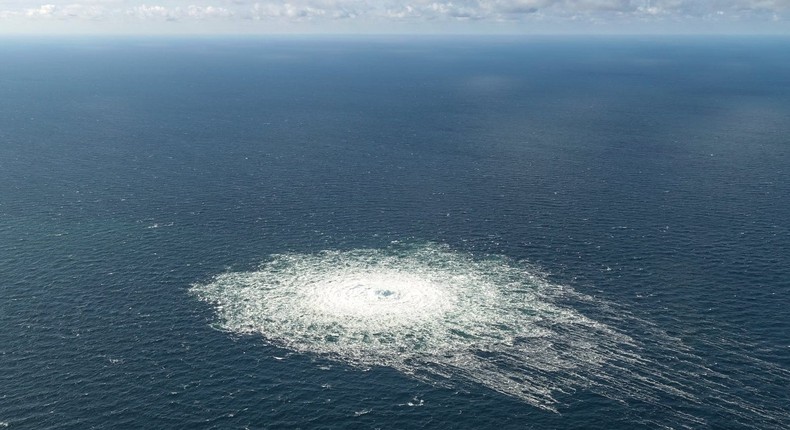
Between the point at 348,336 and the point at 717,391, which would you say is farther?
the point at 348,336

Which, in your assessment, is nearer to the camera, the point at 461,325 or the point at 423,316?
the point at 461,325

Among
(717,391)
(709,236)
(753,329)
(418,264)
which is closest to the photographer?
(717,391)

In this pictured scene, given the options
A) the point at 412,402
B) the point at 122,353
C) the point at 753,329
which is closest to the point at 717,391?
the point at 753,329

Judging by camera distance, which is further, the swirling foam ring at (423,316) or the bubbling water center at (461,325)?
the swirling foam ring at (423,316)

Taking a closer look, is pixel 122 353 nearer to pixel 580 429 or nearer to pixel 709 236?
pixel 580 429

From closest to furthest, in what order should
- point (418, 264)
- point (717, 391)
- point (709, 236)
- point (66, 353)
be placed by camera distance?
point (717, 391)
point (66, 353)
point (418, 264)
point (709, 236)

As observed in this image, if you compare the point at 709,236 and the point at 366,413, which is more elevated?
the point at 709,236

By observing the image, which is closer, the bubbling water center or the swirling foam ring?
the bubbling water center

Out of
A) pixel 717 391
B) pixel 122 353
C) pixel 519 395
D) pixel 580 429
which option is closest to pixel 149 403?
pixel 122 353
